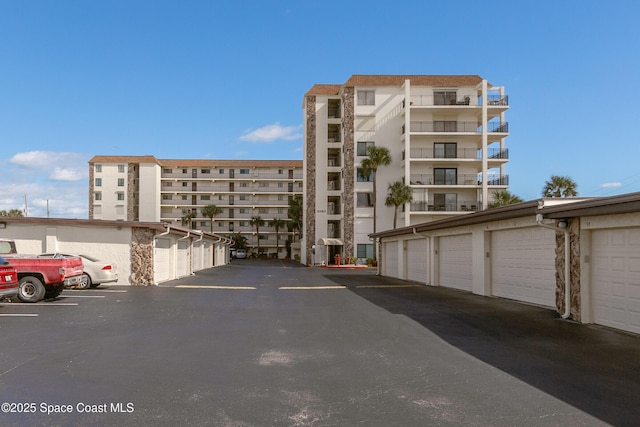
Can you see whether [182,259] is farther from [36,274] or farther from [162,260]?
[36,274]

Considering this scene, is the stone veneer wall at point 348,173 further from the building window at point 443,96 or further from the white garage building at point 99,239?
the white garage building at point 99,239

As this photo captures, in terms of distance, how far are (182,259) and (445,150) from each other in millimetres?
32307

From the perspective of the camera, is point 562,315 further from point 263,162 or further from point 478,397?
point 263,162

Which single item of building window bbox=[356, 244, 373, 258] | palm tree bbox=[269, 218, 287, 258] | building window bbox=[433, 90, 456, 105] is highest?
building window bbox=[433, 90, 456, 105]

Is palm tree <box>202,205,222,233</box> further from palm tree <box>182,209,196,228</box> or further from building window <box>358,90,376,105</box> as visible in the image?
building window <box>358,90,376,105</box>

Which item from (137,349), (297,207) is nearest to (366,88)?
(297,207)

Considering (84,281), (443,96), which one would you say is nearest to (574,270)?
(84,281)

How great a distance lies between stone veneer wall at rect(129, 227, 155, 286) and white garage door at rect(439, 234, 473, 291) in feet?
45.9

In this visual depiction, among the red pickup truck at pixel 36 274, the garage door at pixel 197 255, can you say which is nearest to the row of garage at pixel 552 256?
the red pickup truck at pixel 36 274

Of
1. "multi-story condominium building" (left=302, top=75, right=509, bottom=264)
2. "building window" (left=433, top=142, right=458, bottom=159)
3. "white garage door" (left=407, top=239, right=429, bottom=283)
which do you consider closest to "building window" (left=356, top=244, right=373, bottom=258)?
"multi-story condominium building" (left=302, top=75, right=509, bottom=264)

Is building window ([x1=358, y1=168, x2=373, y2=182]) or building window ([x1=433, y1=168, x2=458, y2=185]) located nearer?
building window ([x1=433, y1=168, x2=458, y2=185])

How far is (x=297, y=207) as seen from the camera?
265 ft

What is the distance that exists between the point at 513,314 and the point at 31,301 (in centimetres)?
1460

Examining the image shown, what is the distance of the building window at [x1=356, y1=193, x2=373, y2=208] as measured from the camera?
53.7m
